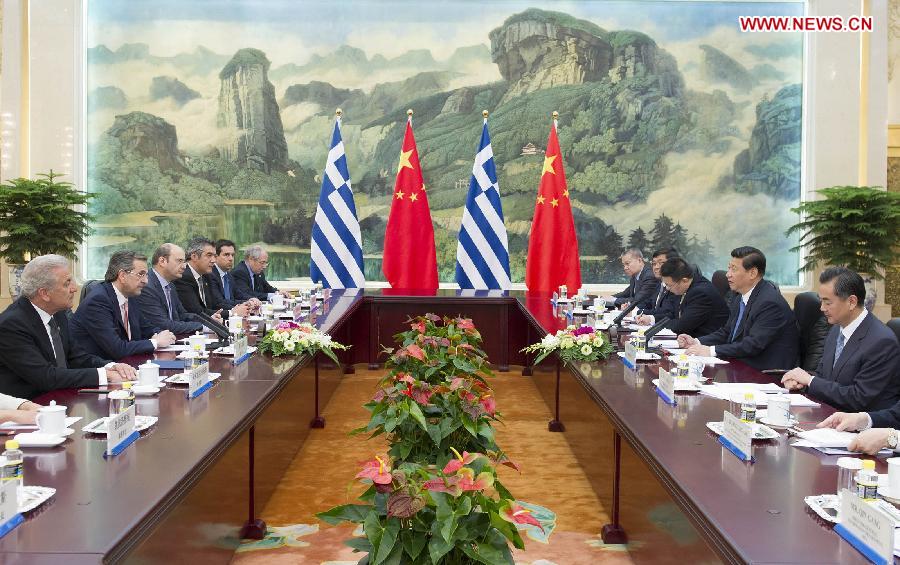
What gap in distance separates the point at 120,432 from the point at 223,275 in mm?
4825

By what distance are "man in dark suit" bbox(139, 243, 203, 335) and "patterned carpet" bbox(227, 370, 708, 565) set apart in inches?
42.8

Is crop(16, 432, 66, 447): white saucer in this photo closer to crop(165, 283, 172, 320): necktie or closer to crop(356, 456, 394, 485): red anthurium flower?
crop(356, 456, 394, 485): red anthurium flower

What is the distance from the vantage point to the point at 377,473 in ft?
5.62

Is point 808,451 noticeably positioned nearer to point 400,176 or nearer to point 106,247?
point 400,176

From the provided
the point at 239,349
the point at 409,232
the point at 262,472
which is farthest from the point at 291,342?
the point at 409,232

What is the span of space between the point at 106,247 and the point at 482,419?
7232 millimetres

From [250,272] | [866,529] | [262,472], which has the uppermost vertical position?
Result: [250,272]

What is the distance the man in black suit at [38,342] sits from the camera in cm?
356

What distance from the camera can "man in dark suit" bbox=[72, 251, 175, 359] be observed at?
4.57 meters

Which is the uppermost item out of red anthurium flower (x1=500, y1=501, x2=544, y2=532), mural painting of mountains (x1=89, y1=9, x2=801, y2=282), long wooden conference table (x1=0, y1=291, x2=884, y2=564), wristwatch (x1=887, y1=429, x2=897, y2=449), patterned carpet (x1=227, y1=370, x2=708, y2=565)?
mural painting of mountains (x1=89, y1=9, x2=801, y2=282)

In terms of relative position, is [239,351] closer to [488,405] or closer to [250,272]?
[488,405]

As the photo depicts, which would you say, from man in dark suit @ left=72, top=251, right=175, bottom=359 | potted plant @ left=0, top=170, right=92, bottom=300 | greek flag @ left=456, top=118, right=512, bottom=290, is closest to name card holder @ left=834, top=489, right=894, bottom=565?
man in dark suit @ left=72, top=251, right=175, bottom=359

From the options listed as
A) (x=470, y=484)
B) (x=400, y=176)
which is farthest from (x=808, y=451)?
(x=400, y=176)

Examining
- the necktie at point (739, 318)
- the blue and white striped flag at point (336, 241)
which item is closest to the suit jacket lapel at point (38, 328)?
the necktie at point (739, 318)
